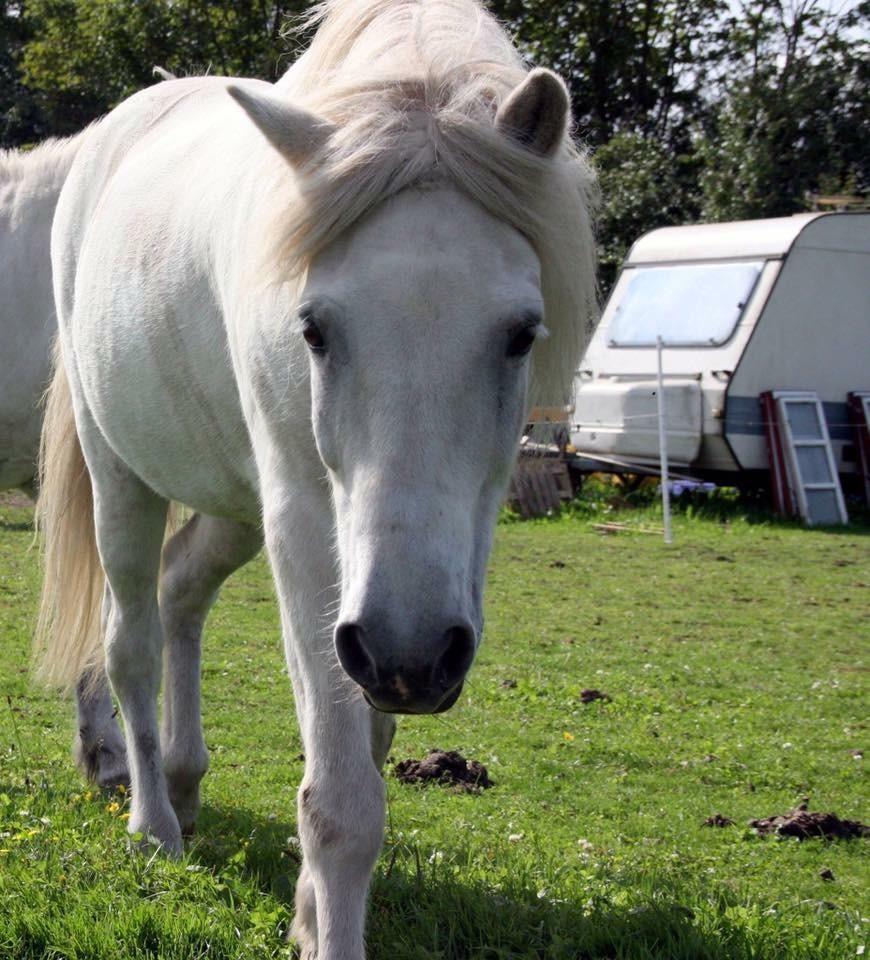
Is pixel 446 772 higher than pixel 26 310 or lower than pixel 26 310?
lower

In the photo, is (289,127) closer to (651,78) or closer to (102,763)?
(102,763)

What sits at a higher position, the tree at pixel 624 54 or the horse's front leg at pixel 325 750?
the tree at pixel 624 54

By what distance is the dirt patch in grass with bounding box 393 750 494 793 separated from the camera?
5539mm

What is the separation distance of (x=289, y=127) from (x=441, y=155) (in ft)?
1.12

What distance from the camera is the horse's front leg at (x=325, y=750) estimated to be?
117 inches

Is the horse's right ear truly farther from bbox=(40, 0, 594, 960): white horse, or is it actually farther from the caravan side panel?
the caravan side panel

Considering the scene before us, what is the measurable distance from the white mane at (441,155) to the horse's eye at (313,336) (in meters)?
0.17

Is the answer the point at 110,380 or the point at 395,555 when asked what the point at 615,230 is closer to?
the point at 110,380

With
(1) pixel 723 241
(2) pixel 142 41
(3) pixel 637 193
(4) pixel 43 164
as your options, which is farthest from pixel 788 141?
(4) pixel 43 164

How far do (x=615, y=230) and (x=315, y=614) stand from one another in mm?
22039

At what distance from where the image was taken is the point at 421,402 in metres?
2.52

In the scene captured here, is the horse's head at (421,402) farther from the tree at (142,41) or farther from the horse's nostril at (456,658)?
the tree at (142,41)

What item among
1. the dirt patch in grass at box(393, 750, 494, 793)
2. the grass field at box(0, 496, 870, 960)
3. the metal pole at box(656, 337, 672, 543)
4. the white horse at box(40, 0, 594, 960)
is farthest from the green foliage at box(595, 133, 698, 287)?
the white horse at box(40, 0, 594, 960)

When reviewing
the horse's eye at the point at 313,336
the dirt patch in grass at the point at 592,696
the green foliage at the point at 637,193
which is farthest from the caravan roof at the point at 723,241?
the horse's eye at the point at 313,336
